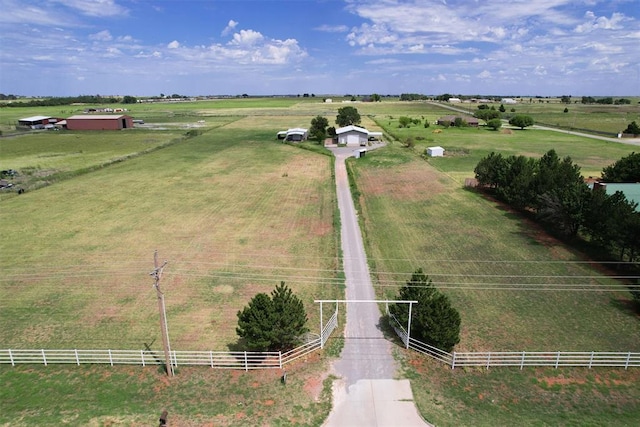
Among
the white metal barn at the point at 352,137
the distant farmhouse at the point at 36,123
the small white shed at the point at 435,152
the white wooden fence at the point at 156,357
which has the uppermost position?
the distant farmhouse at the point at 36,123

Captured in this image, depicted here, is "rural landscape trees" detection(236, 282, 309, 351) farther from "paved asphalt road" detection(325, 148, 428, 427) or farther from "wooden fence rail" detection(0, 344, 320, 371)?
"paved asphalt road" detection(325, 148, 428, 427)

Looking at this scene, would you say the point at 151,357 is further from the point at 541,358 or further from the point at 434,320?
the point at 541,358

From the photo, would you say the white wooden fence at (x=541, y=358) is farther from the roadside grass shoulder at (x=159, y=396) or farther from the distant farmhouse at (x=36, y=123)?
the distant farmhouse at (x=36, y=123)

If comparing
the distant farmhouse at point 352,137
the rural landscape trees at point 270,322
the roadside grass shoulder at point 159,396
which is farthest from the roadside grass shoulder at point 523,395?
the distant farmhouse at point 352,137

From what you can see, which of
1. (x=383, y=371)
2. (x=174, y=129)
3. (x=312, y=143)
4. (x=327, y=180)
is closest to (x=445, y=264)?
(x=383, y=371)

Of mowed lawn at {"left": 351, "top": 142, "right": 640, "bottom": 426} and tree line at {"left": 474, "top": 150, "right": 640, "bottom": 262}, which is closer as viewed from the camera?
mowed lawn at {"left": 351, "top": 142, "right": 640, "bottom": 426}

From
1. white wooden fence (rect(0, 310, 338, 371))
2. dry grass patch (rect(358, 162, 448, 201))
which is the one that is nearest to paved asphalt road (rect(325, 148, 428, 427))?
white wooden fence (rect(0, 310, 338, 371))
